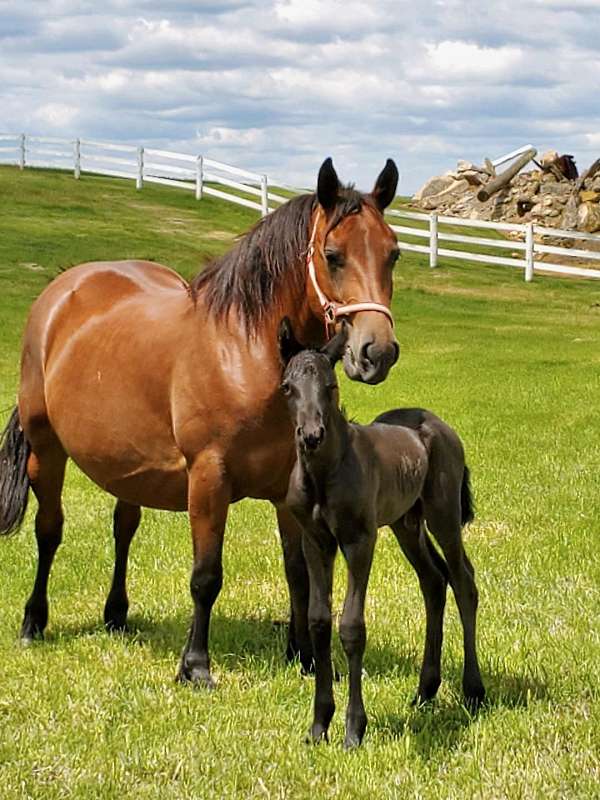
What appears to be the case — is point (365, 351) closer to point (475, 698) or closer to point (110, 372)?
point (475, 698)

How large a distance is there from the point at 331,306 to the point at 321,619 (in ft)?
4.49

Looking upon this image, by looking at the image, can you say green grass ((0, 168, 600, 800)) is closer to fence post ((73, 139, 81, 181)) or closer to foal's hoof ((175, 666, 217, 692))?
foal's hoof ((175, 666, 217, 692))

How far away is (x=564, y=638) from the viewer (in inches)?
228

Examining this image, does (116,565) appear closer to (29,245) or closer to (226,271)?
(226,271)

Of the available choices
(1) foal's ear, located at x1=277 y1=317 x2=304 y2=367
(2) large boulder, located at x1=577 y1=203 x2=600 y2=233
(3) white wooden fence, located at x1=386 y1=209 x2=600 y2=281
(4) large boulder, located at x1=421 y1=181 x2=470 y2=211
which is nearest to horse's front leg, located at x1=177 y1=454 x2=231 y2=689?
(1) foal's ear, located at x1=277 y1=317 x2=304 y2=367

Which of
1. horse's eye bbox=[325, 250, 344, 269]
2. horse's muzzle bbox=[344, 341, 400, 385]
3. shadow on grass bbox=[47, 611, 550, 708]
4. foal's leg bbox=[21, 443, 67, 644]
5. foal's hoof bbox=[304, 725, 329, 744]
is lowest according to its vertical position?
shadow on grass bbox=[47, 611, 550, 708]

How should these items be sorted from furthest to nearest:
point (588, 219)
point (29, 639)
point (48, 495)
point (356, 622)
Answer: point (588, 219)
point (48, 495)
point (29, 639)
point (356, 622)

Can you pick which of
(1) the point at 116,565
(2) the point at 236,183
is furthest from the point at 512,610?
(2) the point at 236,183

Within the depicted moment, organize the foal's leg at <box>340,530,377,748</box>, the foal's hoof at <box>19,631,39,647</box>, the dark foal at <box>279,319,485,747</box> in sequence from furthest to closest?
the foal's hoof at <box>19,631,39,647</box>
the foal's leg at <box>340,530,377,748</box>
the dark foal at <box>279,319,485,747</box>

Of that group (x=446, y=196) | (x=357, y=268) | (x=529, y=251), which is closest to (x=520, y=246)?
(x=529, y=251)

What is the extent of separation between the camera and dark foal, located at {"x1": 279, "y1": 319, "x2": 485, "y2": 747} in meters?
4.32

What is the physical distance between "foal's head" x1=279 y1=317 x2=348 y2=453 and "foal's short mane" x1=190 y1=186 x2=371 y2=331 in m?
1.09

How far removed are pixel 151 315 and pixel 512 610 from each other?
2.55 meters

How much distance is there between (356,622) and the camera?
4.51 m
